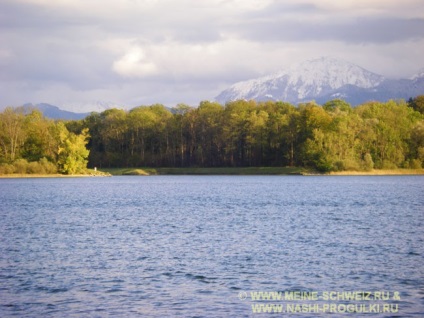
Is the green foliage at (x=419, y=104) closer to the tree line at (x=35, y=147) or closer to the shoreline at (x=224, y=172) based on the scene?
the shoreline at (x=224, y=172)

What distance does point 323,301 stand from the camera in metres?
20.3

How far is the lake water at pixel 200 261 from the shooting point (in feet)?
66.1

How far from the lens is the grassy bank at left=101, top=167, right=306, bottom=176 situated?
14225 centimetres

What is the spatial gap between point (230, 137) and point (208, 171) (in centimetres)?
1338

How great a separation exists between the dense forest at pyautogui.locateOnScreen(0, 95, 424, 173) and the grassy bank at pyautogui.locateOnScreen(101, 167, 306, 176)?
6.38 ft

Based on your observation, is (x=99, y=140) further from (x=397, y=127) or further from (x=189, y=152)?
(x=397, y=127)

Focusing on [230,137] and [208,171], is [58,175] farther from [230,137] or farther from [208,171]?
[230,137]

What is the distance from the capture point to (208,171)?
156000 millimetres

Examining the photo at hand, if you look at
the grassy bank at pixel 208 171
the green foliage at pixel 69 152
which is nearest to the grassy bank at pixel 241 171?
the grassy bank at pixel 208 171

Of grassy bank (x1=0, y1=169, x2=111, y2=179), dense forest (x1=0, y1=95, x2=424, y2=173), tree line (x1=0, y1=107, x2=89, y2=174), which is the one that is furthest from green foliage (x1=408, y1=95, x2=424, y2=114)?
tree line (x1=0, y1=107, x2=89, y2=174)

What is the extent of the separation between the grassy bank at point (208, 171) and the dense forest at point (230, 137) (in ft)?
6.38

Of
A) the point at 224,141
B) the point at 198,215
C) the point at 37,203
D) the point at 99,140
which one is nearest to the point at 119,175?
the point at 99,140

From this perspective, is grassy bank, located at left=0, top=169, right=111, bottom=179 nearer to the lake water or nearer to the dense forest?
the dense forest

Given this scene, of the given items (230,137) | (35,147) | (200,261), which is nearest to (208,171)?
(230,137)
